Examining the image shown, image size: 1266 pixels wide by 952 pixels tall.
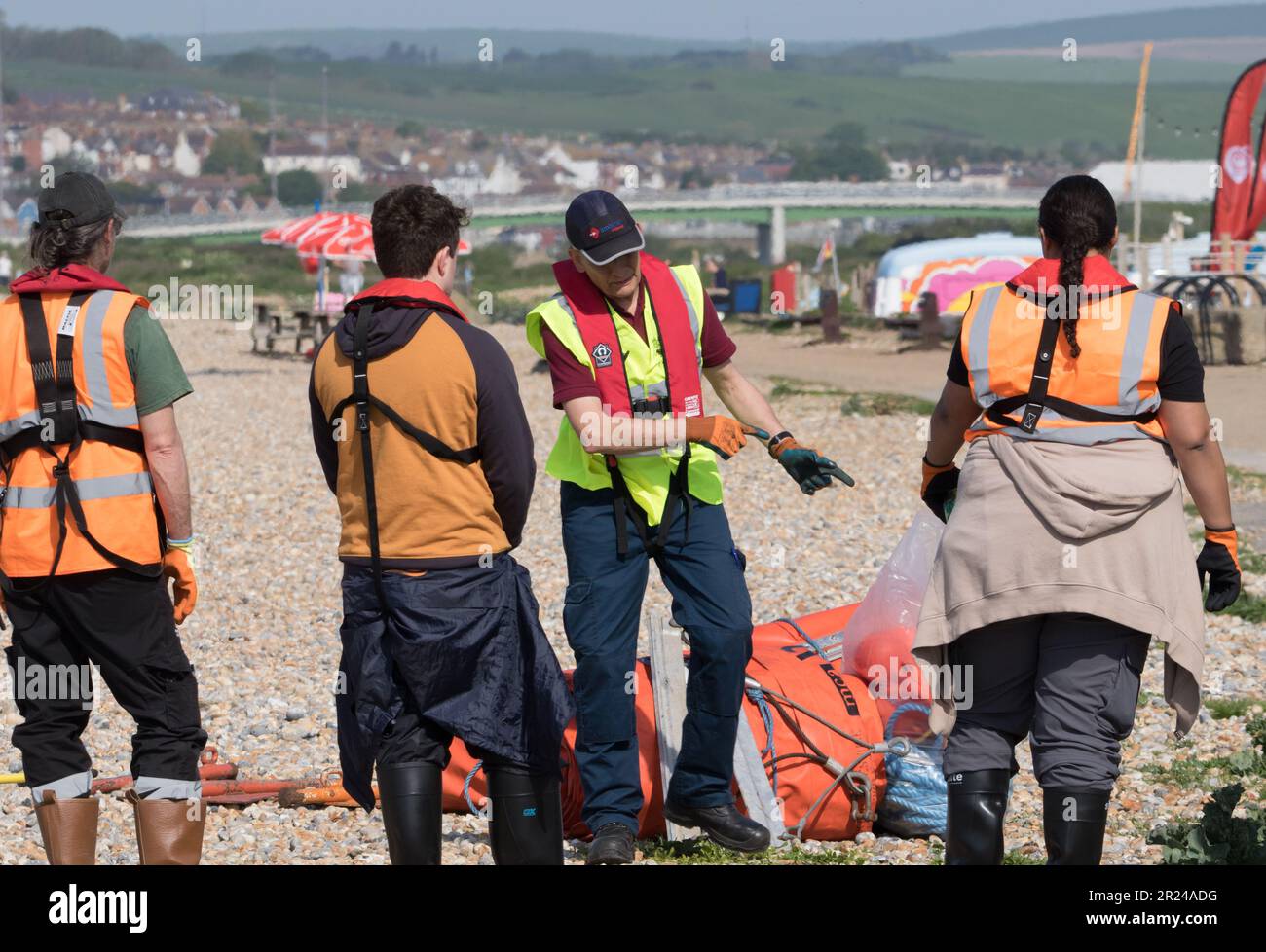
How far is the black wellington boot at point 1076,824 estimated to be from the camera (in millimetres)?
3703

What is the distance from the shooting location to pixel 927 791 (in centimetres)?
517

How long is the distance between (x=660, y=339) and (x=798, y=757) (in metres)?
1.35

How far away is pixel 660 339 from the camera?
4.62 metres

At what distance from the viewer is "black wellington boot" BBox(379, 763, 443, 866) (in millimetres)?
3861

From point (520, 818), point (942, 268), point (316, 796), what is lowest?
point (942, 268)

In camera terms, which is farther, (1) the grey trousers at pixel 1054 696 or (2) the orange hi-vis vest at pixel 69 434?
(2) the orange hi-vis vest at pixel 69 434

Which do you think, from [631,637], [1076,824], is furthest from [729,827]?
[1076,824]

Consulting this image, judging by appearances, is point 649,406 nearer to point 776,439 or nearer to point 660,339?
point 660,339

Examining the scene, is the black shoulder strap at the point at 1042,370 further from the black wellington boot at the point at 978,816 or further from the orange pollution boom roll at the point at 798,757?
the orange pollution boom roll at the point at 798,757

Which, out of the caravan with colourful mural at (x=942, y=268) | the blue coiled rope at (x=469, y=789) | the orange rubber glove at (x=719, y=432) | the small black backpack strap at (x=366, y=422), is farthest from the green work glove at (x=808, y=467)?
the caravan with colourful mural at (x=942, y=268)

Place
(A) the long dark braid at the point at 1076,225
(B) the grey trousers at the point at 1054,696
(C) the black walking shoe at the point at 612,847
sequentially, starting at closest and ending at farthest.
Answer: (B) the grey trousers at the point at 1054,696 → (A) the long dark braid at the point at 1076,225 → (C) the black walking shoe at the point at 612,847

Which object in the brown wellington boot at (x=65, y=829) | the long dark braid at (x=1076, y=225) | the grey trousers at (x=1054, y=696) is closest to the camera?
the grey trousers at (x=1054, y=696)

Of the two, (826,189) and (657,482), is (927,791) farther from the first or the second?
(826,189)

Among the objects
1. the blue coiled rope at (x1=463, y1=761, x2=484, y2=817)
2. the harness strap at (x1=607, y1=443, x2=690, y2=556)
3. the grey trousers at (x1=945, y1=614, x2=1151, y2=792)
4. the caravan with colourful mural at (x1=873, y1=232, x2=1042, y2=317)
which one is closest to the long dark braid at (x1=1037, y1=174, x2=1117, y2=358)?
the grey trousers at (x1=945, y1=614, x2=1151, y2=792)
